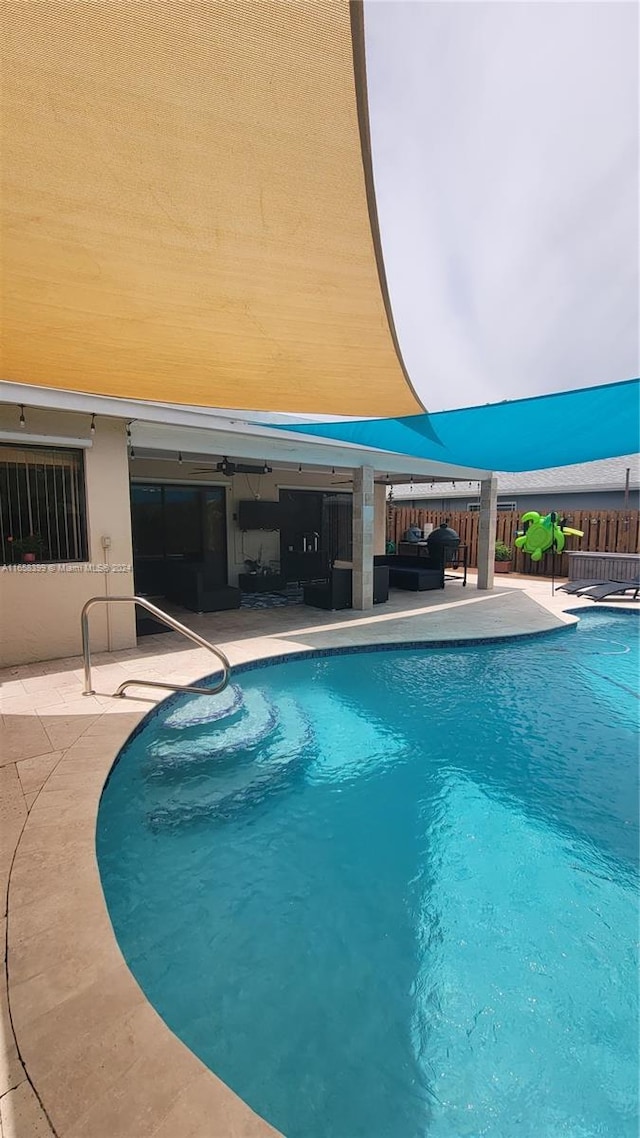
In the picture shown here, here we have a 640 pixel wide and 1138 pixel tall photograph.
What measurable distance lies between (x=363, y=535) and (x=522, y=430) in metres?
5.35

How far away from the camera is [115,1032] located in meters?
2.12

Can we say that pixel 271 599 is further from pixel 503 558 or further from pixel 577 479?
pixel 577 479

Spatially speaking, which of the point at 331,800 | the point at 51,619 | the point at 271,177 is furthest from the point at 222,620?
the point at 271,177

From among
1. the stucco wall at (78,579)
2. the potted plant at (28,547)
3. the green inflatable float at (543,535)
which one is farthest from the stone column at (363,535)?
the green inflatable float at (543,535)

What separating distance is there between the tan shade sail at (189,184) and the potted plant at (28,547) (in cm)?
401

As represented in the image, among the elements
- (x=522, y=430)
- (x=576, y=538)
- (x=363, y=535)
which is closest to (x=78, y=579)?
(x=363, y=535)

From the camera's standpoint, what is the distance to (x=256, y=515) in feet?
48.0

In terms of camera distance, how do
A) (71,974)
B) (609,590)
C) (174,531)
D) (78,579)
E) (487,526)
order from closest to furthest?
(71,974) → (78,579) → (609,590) → (174,531) → (487,526)

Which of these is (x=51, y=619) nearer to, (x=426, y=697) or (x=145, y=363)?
(x=145, y=363)

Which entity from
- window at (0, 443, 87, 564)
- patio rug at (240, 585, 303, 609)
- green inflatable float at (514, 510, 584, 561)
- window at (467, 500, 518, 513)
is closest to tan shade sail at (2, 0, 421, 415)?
window at (0, 443, 87, 564)

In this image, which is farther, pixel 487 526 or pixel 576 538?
pixel 576 538

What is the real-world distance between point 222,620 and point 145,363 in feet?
22.9

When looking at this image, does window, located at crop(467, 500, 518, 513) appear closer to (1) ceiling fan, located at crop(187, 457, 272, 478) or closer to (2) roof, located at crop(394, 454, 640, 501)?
(2) roof, located at crop(394, 454, 640, 501)

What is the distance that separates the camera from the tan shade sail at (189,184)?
71.9 inches
